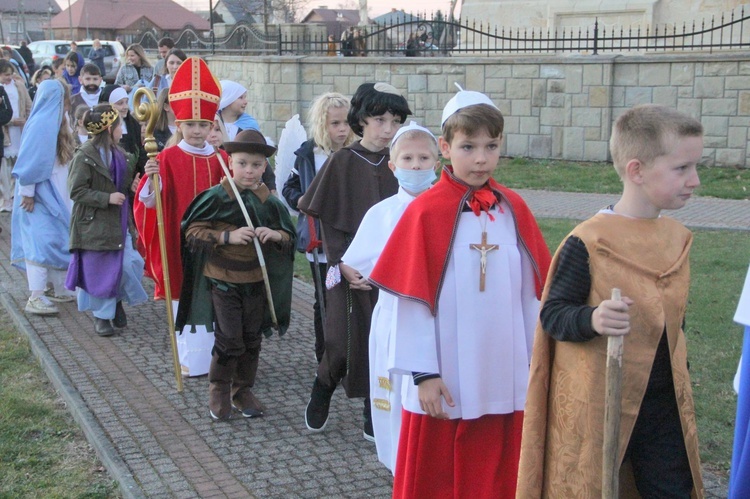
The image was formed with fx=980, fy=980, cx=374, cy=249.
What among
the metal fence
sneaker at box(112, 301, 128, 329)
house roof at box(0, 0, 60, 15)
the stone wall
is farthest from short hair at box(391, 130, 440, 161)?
house roof at box(0, 0, 60, 15)

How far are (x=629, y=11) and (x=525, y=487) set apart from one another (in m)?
16.5

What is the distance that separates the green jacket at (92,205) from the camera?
293 inches

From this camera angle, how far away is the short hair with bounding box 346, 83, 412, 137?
4.93 m

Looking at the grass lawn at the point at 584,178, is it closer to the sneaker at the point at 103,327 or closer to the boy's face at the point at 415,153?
the sneaker at the point at 103,327

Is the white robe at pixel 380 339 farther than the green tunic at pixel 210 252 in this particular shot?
No

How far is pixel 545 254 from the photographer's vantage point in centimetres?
364

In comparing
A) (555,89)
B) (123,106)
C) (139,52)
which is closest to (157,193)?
(123,106)

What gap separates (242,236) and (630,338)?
9.62 feet

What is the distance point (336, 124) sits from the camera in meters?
5.77

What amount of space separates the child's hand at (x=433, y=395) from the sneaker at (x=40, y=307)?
5.59 m

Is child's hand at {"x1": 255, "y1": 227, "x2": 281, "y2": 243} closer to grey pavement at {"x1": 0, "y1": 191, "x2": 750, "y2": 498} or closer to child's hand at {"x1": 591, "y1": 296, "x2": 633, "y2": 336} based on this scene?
grey pavement at {"x1": 0, "y1": 191, "x2": 750, "y2": 498}

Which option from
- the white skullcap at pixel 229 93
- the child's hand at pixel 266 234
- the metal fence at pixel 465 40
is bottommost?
the child's hand at pixel 266 234

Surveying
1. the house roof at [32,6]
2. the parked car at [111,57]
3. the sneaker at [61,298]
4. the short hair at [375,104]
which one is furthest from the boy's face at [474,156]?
the house roof at [32,6]

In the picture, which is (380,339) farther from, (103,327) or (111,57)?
(111,57)
